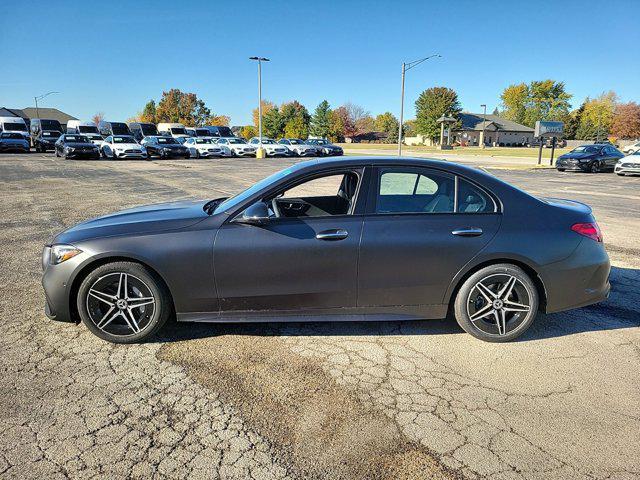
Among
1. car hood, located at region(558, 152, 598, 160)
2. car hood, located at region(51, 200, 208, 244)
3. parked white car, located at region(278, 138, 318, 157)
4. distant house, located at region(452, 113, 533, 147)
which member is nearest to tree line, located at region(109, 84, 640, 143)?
distant house, located at region(452, 113, 533, 147)

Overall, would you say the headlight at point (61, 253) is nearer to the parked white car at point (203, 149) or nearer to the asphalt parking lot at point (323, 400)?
the asphalt parking lot at point (323, 400)

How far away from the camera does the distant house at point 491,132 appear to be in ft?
308

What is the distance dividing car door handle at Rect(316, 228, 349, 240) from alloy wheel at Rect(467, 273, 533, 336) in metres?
1.20

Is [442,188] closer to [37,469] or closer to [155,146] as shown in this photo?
[37,469]

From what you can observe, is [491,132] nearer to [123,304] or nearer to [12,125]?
[12,125]

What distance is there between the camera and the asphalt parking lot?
2402 mm

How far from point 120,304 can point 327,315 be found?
5.55 ft

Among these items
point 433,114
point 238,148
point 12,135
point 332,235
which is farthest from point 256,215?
point 433,114

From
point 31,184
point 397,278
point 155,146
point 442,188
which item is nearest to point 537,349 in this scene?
point 397,278

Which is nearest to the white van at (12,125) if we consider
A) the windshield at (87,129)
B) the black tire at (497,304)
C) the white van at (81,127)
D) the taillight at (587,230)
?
the white van at (81,127)

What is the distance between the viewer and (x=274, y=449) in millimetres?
2488

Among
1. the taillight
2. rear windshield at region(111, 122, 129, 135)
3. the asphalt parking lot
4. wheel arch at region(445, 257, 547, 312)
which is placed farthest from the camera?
rear windshield at region(111, 122, 129, 135)

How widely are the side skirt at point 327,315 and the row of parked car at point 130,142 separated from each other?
28708mm

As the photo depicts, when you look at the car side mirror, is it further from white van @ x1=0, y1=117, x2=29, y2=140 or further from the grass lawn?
A: the grass lawn
